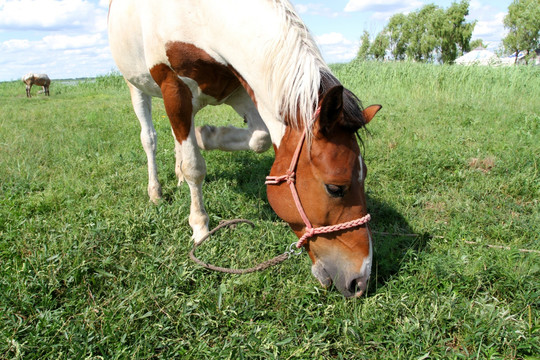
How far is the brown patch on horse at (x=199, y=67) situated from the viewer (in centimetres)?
254

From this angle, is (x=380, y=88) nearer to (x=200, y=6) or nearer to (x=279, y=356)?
(x=200, y=6)

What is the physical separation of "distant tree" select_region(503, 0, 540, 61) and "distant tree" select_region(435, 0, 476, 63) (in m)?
4.57

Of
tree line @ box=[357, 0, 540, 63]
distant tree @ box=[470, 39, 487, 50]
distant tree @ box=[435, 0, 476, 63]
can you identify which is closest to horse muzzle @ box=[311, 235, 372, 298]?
tree line @ box=[357, 0, 540, 63]

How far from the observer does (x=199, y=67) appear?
2604 millimetres

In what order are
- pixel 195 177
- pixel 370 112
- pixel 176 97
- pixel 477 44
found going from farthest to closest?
1. pixel 477 44
2. pixel 195 177
3. pixel 176 97
4. pixel 370 112

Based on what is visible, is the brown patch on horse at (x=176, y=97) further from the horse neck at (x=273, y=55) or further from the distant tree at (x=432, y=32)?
the distant tree at (x=432, y=32)

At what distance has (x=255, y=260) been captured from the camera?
2615 millimetres

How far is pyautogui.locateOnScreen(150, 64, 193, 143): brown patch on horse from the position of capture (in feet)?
9.11

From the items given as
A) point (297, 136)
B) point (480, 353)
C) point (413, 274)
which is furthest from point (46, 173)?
point (480, 353)

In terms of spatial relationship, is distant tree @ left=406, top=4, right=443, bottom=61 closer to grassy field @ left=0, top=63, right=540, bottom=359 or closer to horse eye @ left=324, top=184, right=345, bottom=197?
grassy field @ left=0, top=63, right=540, bottom=359

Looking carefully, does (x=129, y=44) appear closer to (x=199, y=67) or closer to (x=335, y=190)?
(x=199, y=67)

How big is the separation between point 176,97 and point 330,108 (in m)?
1.43

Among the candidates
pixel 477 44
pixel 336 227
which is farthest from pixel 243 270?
pixel 477 44

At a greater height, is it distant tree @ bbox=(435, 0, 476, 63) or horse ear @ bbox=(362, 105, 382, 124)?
distant tree @ bbox=(435, 0, 476, 63)
